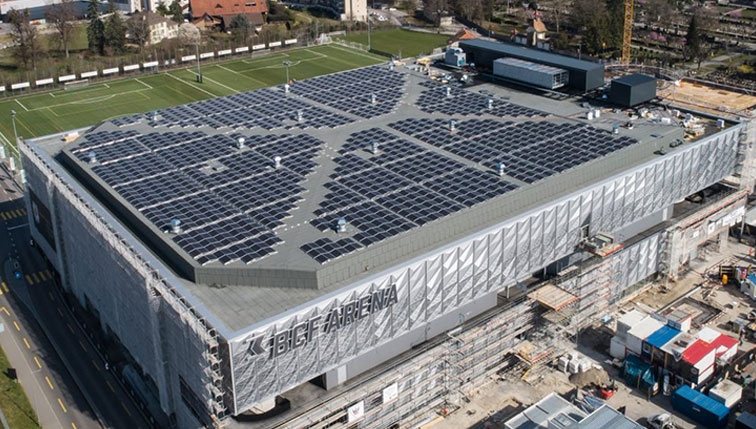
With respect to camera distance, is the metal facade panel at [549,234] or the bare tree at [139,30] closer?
the metal facade panel at [549,234]

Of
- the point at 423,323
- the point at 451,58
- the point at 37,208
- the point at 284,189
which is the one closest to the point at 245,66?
the point at 451,58

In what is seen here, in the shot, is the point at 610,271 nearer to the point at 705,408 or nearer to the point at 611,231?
the point at 611,231

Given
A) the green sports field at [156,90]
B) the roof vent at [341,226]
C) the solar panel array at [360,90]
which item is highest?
the solar panel array at [360,90]

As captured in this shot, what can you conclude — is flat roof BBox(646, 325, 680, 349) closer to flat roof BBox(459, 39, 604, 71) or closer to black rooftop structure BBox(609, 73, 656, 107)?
black rooftop structure BBox(609, 73, 656, 107)

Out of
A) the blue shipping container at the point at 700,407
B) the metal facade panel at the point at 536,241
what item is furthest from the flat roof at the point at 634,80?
the blue shipping container at the point at 700,407

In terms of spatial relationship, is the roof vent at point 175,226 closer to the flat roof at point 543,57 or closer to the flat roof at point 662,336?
the flat roof at point 662,336

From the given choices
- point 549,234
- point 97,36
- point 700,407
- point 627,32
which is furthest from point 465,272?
point 97,36

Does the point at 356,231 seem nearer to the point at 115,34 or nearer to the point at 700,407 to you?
the point at 700,407
